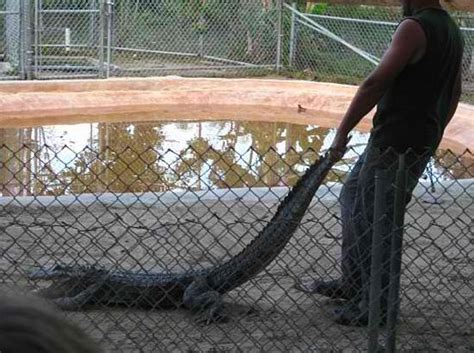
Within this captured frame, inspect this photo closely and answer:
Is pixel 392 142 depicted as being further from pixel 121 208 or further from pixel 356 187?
pixel 121 208

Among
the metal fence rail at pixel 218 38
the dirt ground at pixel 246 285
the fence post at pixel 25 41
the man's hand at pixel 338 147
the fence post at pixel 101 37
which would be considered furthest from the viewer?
the metal fence rail at pixel 218 38

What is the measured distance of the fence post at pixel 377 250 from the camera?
297 centimetres

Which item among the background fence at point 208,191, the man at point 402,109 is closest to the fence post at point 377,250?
the man at point 402,109

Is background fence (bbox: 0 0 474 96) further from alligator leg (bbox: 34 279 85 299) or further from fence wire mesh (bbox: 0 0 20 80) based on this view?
alligator leg (bbox: 34 279 85 299)

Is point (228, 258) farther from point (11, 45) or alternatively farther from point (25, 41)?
Answer: point (11, 45)

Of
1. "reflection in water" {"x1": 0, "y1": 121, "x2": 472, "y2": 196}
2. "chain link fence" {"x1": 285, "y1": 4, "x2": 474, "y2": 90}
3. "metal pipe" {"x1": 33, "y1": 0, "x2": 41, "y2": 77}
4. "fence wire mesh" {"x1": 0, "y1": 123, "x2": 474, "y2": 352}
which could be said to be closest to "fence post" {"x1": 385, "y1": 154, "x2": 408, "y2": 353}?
"fence wire mesh" {"x1": 0, "y1": 123, "x2": 474, "y2": 352}

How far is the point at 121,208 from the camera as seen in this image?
221 inches

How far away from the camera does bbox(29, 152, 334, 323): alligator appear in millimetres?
3854

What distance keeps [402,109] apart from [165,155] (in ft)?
16.9

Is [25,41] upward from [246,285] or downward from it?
upward

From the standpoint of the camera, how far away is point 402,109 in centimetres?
345

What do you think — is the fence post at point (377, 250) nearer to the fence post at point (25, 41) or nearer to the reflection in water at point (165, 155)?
the reflection in water at point (165, 155)

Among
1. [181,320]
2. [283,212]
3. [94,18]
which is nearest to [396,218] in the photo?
[283,212]

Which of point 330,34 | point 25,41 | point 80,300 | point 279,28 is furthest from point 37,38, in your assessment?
point 80,300
